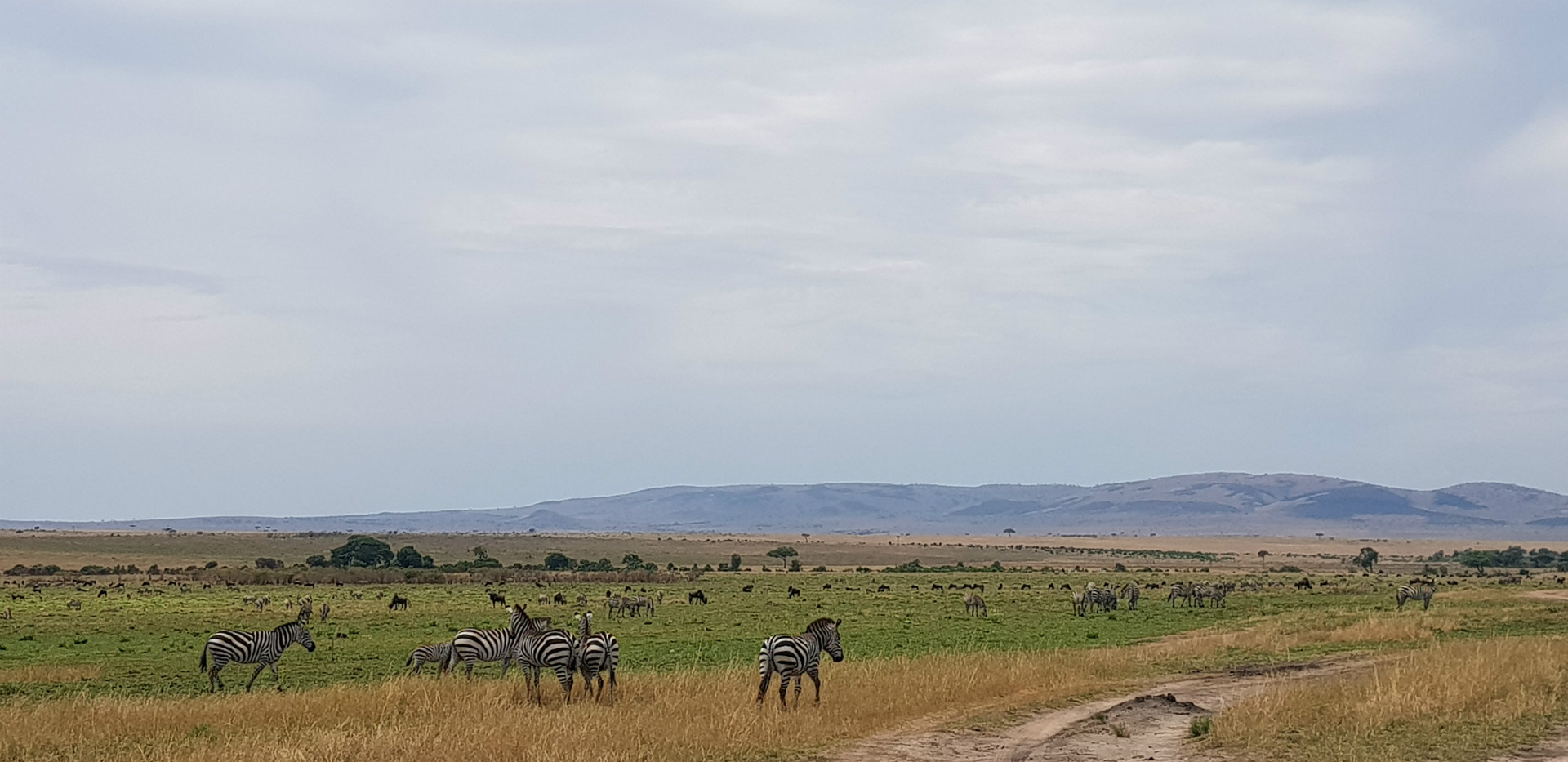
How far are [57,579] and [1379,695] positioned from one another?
84.5 m

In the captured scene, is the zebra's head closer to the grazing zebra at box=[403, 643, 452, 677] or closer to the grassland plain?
the grassland plain

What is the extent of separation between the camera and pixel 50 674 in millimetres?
30719

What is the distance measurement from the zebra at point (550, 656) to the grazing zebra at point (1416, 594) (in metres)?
40.1

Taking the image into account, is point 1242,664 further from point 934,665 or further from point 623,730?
point 623,730

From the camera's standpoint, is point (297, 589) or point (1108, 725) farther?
point (297, 589)

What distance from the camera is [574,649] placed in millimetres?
22609

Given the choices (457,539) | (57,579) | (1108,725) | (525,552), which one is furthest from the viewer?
(457,539)

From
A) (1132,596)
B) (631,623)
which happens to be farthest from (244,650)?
(1132,596)

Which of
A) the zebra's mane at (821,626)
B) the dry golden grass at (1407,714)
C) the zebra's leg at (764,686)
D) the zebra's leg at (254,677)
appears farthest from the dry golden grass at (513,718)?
the dry golden grass at (1407,714)

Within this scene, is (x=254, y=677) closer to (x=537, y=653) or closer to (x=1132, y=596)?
(x=537, y=653)

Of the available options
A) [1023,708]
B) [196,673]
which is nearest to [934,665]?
[1023,708]

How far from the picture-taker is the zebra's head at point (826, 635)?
22641 millimetres

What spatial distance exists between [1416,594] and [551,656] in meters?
44.3

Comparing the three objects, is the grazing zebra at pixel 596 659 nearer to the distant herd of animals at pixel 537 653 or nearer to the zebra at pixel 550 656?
the distant herd of animals at pixel 537 653
